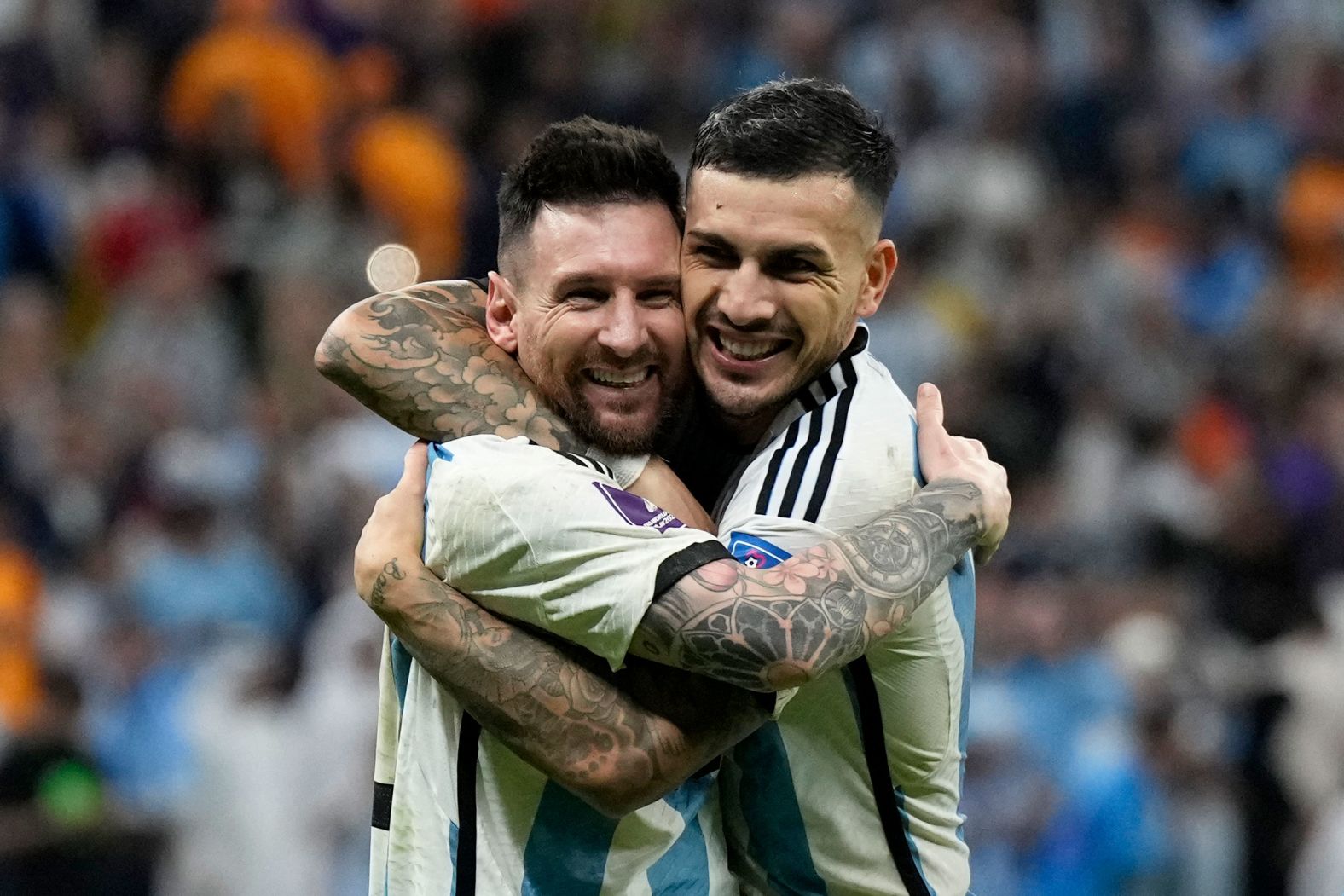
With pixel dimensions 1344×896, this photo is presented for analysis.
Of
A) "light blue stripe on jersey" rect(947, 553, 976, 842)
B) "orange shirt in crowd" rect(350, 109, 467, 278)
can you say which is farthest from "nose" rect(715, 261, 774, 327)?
"orange shirt in crowd" rect(350, 109, 467, 278)

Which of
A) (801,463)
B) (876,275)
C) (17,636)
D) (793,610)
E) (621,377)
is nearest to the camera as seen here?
(793,610)

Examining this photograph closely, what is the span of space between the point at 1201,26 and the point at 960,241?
250cm

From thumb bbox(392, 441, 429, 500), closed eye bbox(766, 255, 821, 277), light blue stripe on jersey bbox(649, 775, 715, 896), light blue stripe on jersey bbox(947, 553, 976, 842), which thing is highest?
closed eye bbox(766, 255, 821, 277)

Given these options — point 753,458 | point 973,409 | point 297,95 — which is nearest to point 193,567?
point 297,95

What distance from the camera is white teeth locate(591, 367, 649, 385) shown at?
3594 mm

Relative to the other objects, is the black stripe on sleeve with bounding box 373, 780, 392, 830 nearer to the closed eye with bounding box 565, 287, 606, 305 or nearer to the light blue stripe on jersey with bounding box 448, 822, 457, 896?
the light blue stripe on jersey with bounding box 448, 822, 457, 896

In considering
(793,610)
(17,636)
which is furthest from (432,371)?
(17,636)

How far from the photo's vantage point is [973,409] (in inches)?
364

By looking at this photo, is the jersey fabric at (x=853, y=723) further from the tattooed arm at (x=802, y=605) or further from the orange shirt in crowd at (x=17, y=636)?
the orange shirt in crowd at (x=17, y=636)

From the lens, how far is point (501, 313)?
3.76 metres

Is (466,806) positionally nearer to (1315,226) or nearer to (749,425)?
(749,425)

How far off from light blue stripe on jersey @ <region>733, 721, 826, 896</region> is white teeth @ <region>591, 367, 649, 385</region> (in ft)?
2.10

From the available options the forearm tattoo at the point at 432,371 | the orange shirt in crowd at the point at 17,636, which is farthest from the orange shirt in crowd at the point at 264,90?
the forearm tattoo at the point at 432,371

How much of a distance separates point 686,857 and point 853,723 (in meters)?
0.36
